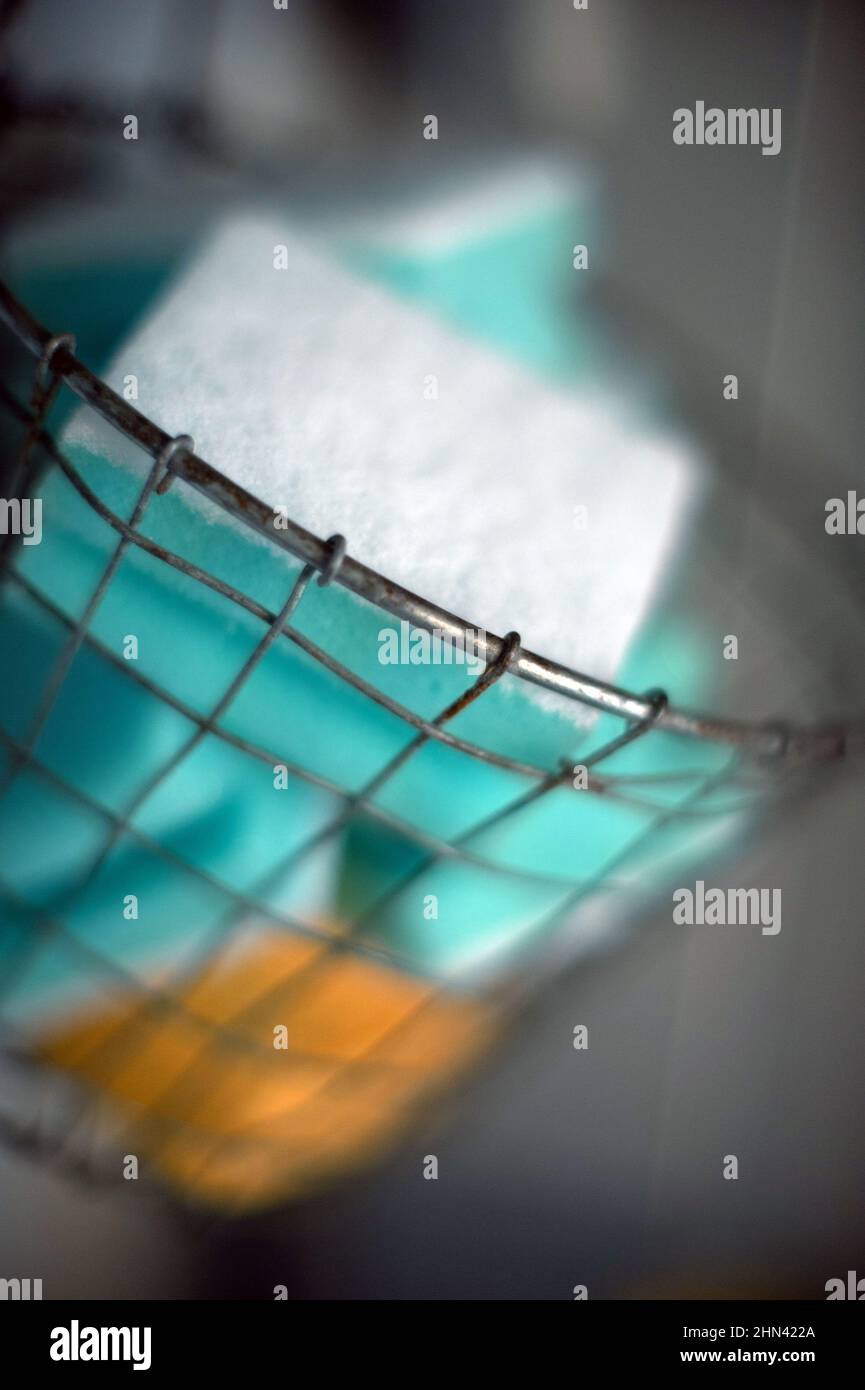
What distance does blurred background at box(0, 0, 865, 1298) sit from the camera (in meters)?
0.39

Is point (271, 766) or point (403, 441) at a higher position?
point (403, 441)

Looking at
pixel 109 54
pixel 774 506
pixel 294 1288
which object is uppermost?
pixel 109 54

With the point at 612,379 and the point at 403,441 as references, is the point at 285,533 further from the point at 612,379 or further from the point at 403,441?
the point at 612,379

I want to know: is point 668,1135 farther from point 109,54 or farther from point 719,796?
point 109,54

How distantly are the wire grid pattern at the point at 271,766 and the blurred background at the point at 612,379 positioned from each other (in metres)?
0.06

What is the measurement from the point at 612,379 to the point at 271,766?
21 cm

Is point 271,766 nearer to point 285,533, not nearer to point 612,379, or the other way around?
point 285,533

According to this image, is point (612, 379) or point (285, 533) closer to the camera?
point (285, 533)

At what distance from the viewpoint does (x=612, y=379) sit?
0.42 m

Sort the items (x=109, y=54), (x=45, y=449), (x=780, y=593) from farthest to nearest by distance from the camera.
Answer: (x=780, y=593), (x=109, y=54), (x=45, y=449)

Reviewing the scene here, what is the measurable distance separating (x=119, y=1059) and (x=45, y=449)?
0.22m

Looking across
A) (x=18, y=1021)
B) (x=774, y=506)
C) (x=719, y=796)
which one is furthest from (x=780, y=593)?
(x=18, y=1021)

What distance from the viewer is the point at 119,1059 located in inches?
15.1

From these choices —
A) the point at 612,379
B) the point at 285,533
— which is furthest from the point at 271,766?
the point at 612,379
